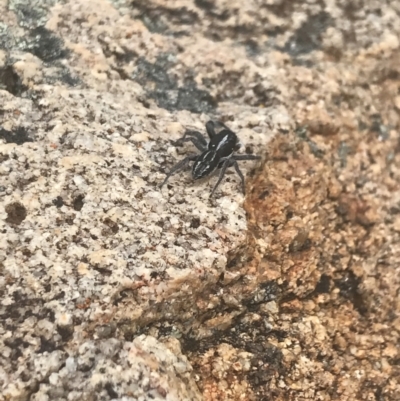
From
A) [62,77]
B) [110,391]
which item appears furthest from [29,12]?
[110,391]

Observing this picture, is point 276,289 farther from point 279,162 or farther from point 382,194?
point 382,194

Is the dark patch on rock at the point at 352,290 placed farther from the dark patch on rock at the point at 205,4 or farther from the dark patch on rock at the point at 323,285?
the dark patch on rock at the point at 205,4

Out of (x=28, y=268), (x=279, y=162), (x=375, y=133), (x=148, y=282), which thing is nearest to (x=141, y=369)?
A: (x=148, y=282)

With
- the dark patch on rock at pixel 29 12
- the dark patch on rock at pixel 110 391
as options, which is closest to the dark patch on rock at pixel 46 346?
the dark patch on rock at pixel 110 391

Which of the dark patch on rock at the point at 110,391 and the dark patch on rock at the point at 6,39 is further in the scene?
the dark patch on rock at the point at 6,39

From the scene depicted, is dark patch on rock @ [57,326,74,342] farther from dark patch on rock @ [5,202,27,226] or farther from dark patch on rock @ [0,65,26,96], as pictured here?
dark patch on rock @ [0,65,26,96]

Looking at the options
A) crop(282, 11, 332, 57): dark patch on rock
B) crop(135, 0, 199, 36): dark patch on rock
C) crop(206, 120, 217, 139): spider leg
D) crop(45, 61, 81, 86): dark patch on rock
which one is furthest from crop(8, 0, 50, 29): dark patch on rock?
crop(282, 11, 332, 57): dark patch on rock

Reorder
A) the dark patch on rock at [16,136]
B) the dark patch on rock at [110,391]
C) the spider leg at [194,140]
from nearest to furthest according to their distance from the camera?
the dark patch on rock at [110,391] → the dark patch on rock at [16,136] → the spider leg at [194,140]
